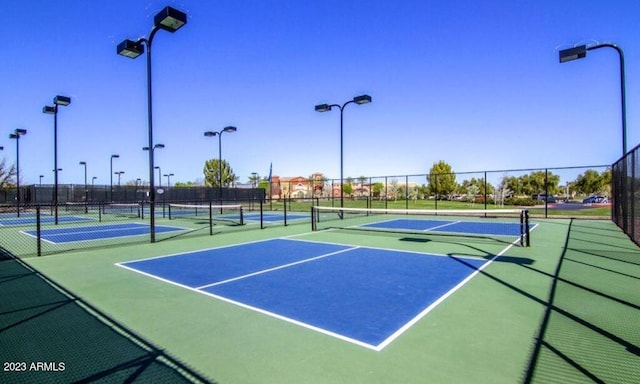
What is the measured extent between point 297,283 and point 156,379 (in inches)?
134

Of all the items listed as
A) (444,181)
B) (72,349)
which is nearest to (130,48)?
(72,349)

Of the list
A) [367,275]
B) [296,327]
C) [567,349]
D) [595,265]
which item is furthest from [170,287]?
[595,265]

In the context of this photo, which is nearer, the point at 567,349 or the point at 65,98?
the point at 567,349

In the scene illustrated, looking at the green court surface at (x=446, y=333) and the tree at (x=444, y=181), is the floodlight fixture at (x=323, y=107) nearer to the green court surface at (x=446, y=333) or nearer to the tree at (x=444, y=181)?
the green court surface at (x=446, y=333)

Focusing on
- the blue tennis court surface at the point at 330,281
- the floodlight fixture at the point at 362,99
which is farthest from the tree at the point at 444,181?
the blue tennis court surface at the point at 330,281

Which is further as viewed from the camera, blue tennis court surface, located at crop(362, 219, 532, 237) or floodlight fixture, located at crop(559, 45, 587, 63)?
blue tennis court surface, located at crop(362, 219, 532, 237)

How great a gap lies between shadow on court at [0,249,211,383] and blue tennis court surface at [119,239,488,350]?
1609 millimetres

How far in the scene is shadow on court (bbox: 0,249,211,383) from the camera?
3258mm

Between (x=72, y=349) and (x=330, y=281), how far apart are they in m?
3.97

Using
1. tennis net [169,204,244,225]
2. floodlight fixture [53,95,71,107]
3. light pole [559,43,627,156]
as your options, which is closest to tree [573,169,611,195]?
light pole [559,43,627,156]

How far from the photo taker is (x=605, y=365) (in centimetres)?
332

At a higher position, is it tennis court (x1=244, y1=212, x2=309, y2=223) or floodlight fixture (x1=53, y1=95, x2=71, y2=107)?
floodlight fixture (x1=53, y1=95, x2=71, y2=107)

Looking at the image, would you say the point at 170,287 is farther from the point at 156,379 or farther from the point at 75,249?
the point at 75,249

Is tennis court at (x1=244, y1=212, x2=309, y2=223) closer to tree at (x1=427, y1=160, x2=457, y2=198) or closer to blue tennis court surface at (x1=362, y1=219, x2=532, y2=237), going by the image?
blue tennis court surface at (x1=362, y1=219, x2=532, y2=237)
